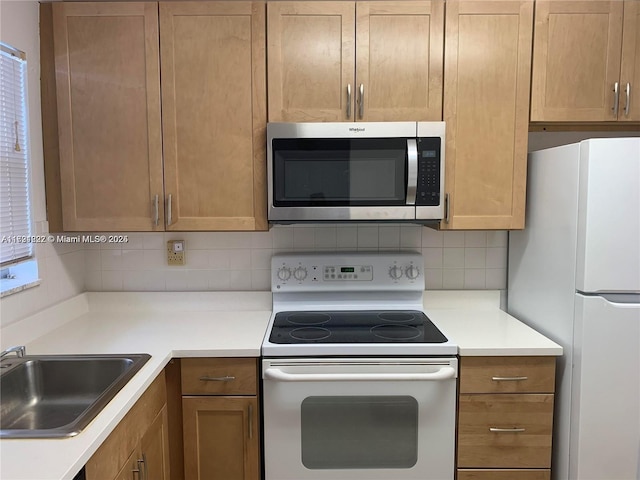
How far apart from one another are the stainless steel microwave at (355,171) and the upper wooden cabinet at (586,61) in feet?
1.62

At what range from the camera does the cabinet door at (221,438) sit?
1664mm

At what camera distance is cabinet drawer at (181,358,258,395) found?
165 cm

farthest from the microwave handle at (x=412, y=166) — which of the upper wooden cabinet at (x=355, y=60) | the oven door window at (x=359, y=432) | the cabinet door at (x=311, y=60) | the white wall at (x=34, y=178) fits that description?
the white wall at (x=34, y=178)

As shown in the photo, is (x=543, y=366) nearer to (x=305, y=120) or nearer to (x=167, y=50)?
(x=305, y=120)

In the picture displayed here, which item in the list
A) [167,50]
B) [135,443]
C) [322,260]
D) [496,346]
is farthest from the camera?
[322,260]

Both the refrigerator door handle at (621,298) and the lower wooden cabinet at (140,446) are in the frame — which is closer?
the lower wooden cabinet at (140,446)

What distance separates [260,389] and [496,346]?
2.97 ft

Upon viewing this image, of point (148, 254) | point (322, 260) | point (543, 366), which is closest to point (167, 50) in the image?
point (148, 254)

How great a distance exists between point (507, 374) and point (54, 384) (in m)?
1.61

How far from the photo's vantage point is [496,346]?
1.66m

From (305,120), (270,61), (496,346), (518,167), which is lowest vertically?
(496,346)

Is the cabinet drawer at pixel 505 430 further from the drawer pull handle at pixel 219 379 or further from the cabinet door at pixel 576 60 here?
the cabinet door at pixel 576 60

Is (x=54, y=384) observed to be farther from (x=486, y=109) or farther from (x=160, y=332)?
(x=486, y=109)

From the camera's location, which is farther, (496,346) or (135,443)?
(496,346)
